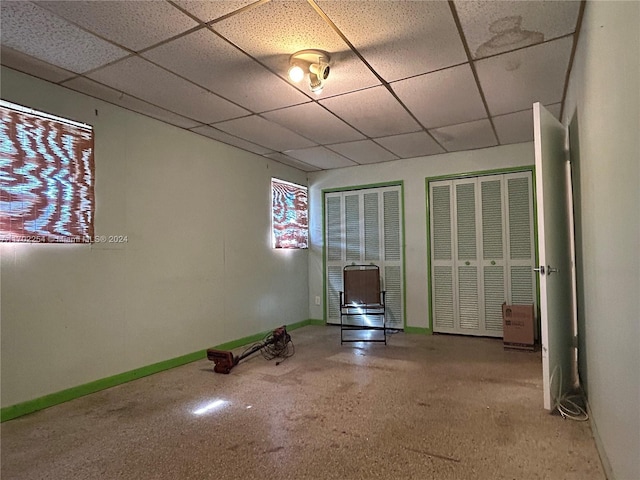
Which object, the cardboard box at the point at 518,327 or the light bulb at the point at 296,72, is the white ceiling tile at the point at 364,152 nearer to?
the light bulb at the point at 296,72

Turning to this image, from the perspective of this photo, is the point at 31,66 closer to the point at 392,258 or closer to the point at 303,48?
the point at 303,48

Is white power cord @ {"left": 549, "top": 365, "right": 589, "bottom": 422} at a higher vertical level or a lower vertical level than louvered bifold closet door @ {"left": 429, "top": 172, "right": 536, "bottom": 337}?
lower

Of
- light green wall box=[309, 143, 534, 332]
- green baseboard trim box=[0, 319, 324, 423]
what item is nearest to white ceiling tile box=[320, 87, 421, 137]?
light green wall box=[309, 143, 534, 332]

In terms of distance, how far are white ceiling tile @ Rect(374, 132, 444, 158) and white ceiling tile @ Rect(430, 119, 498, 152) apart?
0.11m

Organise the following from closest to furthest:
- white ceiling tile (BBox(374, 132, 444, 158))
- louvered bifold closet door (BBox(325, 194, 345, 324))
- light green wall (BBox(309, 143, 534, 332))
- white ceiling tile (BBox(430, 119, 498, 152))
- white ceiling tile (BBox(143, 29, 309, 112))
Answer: white ceiling tile (BBox(143, 29, 309, 112))
white ceiling tile (BBox(430, 119, 498, 152))
white ceiling tile (BBox(374, 132, 444, 158))
light green wall (BBox(309, 143, 534, 332))
louvered bifold closet door (BBox(325, 194, 345, 324))

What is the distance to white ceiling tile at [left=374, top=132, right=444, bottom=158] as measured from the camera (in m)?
4.12

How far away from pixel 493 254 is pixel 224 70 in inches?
145

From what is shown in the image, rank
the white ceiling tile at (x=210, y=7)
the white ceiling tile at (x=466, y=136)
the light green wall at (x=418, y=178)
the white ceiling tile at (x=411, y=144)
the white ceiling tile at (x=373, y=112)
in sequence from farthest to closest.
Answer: the light green wall at (x=418, y=178) → the white ceiling tile at (x=411, y=144) → the white ceiling tile at (x=466, y=136) → the white ceiling tile at (x=373, y=112) → the white ceiling tile at (x=210, y=7)

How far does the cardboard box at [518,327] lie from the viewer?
3.97 meters

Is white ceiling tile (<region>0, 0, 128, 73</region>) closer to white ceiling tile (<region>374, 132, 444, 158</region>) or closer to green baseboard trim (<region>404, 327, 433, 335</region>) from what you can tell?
white ceiling tile (<region>374, 132, 444, 158</region>)

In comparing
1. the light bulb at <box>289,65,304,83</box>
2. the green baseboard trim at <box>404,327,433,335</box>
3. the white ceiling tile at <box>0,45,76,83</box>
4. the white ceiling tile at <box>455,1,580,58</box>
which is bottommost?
the green baseboard trim at <box>404,327,433,335</box>

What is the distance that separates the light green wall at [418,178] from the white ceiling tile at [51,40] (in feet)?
11.6

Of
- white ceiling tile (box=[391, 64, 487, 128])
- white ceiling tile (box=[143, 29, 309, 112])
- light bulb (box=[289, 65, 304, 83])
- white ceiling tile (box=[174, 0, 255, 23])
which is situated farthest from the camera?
white ceiling tile (box=[391, 64, 487, 128])

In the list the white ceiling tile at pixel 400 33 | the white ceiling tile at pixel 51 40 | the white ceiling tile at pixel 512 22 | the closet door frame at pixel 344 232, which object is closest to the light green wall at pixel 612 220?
the white ceiling tile at pixel 512 22
